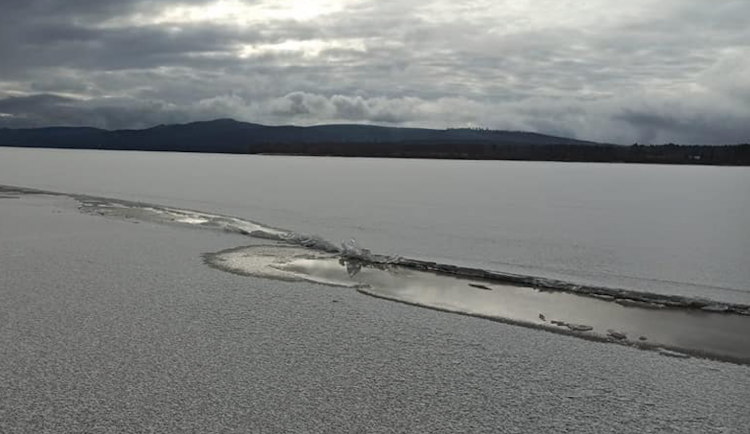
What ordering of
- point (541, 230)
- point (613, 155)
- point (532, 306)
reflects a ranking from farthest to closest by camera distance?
1. point (613, 155)
2. point (541, 230)
3. point (532, 306)

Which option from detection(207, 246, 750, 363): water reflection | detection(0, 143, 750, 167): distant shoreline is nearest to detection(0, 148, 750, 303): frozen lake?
detection(207, 246, 750, 363): water reflection

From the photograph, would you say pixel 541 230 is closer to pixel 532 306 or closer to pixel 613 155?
pixel 532 306

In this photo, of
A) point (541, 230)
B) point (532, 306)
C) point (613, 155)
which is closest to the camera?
point (532, 306)

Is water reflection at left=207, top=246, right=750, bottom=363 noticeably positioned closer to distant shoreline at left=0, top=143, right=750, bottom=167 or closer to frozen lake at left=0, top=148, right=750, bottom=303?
frozen lake at left=0, top=148, right=750, bottom=303

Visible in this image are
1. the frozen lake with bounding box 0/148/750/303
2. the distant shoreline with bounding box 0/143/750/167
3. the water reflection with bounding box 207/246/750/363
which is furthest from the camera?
the distant shoreline with bounding box 0/143/750/167

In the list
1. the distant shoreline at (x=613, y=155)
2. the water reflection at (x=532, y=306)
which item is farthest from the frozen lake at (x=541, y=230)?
the distant shoreline at (x=613, y=155)

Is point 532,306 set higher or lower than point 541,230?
lower

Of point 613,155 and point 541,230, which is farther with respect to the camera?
point 613,155

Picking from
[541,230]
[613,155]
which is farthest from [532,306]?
[613,155]

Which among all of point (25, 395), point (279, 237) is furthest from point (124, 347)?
point (279, 237)

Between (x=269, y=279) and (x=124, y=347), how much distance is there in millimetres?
2931

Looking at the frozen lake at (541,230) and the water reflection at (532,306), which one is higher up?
the frozen lake at (541,230)

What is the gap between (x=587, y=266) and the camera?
30.5 feet

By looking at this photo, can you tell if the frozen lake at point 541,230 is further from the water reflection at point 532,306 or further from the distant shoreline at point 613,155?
the distant shoreline at point 613,155
